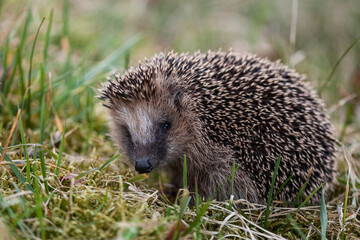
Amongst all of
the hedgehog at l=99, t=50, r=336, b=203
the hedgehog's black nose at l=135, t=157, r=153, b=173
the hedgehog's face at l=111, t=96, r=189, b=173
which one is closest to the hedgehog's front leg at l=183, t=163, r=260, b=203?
the hedgehog at l=99, t=50, r=336, b=203

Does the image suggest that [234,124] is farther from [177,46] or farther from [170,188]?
[177,46]

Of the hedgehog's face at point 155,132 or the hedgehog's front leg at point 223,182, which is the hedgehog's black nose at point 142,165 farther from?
the hedgehog's front leg at point 223,182

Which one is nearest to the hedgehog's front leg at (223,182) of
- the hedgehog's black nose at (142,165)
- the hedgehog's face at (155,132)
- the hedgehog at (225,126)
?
the hedgehog at (225,126)

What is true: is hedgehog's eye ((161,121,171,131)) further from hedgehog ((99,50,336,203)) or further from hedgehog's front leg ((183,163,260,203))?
→ hedgehog's front leg ((183,163,260,203))

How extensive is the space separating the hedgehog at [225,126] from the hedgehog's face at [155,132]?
0.01 metres

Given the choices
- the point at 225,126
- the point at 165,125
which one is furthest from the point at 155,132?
the point at 225,126

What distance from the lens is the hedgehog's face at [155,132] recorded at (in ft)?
12.1

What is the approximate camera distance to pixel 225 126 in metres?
3.70

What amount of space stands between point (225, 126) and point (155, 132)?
2.26ft

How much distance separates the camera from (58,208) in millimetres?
2615

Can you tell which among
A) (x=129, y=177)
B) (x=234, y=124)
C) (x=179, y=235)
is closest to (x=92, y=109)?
(x=129, y=177)

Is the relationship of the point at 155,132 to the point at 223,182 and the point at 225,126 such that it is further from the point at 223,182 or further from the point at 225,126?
the point at 223,182

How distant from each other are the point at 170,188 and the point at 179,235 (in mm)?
1769

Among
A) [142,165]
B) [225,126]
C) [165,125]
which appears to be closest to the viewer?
[142,165]
